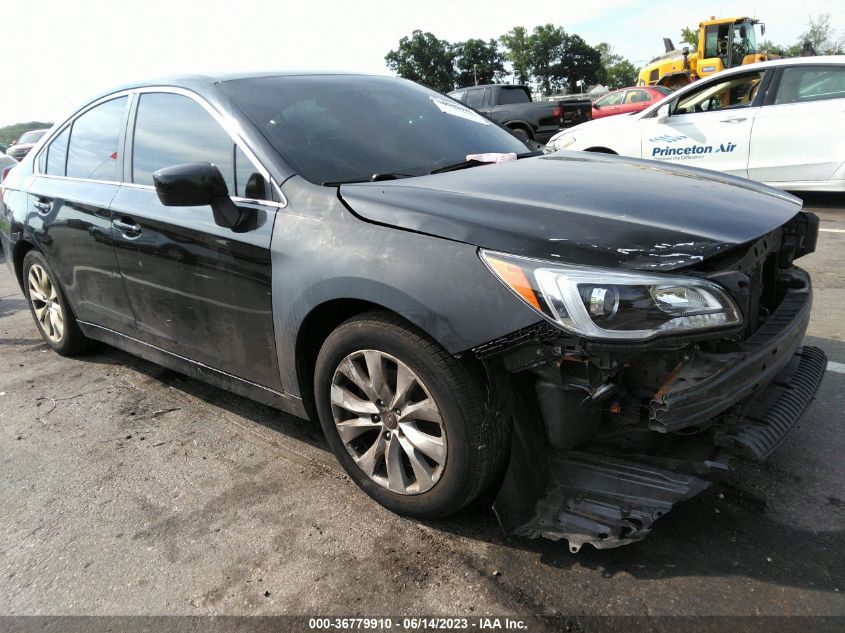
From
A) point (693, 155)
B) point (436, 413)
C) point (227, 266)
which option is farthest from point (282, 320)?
point (693, 155)

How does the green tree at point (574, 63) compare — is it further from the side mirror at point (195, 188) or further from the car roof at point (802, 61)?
the side mirror at point (195, 188)

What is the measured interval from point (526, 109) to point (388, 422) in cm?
1410

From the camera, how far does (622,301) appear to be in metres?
→ 1.88

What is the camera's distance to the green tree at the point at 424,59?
73.2 meters

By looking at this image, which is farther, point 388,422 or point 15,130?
point 15,130

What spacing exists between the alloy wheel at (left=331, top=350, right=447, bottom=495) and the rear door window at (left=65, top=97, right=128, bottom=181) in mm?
1898

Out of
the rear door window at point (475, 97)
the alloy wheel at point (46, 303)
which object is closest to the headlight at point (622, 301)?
the alloy wheel at point (46, 303)

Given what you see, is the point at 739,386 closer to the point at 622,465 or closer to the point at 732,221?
the point at 622,465

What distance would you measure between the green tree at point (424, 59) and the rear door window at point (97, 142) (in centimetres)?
7260

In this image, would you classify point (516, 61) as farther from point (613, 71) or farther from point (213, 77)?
point (213, 77)

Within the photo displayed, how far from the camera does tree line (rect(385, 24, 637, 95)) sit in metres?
73.4

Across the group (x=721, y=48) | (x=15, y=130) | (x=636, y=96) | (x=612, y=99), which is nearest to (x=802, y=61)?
(x=636, y=96)

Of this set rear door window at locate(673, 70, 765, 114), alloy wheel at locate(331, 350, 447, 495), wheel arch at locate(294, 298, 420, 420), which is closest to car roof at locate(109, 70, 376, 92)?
wheel arch at locate(294, 298, 420, 420)

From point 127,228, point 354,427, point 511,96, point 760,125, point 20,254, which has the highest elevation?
point 511,96
